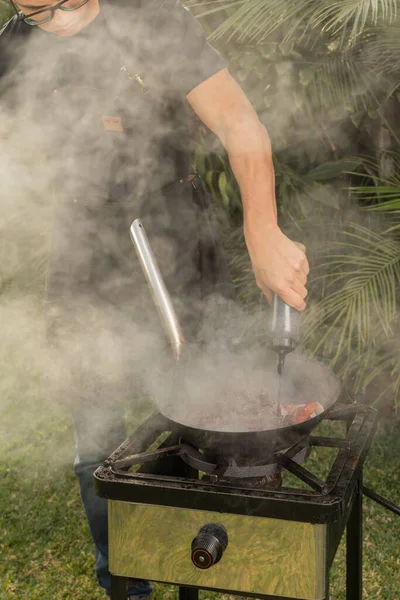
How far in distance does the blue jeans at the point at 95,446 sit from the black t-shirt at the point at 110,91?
0.75 m

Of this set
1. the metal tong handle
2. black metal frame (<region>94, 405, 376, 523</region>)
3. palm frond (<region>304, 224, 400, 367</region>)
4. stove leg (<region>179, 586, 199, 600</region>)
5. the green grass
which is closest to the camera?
black metal frame (<region>94, 405, 376, 523</region>)

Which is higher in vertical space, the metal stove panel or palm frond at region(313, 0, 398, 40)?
palm frond at region(313, 0, 398, 40)

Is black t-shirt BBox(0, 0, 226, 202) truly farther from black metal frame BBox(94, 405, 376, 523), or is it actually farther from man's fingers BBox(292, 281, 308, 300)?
black metal frame BBox(94, 405, 376, 523)

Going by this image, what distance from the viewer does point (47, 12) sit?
182 cm

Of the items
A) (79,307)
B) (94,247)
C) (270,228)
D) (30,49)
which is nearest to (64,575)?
(79,307)

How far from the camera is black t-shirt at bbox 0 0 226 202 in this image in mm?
1984

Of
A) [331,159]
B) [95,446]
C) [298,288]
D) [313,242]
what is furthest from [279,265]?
[331,159]

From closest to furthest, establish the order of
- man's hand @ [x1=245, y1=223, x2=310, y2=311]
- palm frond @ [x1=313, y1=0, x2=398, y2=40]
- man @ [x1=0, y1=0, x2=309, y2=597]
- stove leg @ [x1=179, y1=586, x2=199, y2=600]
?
man's hand @ [x1=245, y1=223, x2=310, y2=311] → man @ [x1=0, y1=0, x2=309, y2=597] → stove leg @ [x1=179, y1=586, x2=199, y2=600] → palm frond @ [x1=313, y1=0, x2=398, y2=40]

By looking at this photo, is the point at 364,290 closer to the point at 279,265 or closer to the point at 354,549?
the point at 354,549

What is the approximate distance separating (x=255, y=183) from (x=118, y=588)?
1.08 metres

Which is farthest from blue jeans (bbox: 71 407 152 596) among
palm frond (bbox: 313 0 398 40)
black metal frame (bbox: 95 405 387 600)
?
palm frond (bbox: 313 0 398 40)

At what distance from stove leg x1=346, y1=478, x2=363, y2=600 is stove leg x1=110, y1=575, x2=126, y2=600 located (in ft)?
2.21

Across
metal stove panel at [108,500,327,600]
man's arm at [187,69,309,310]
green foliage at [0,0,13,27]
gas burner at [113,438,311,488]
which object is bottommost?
metal stove panel at [108,500,327,600]

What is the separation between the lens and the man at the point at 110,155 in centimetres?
194
